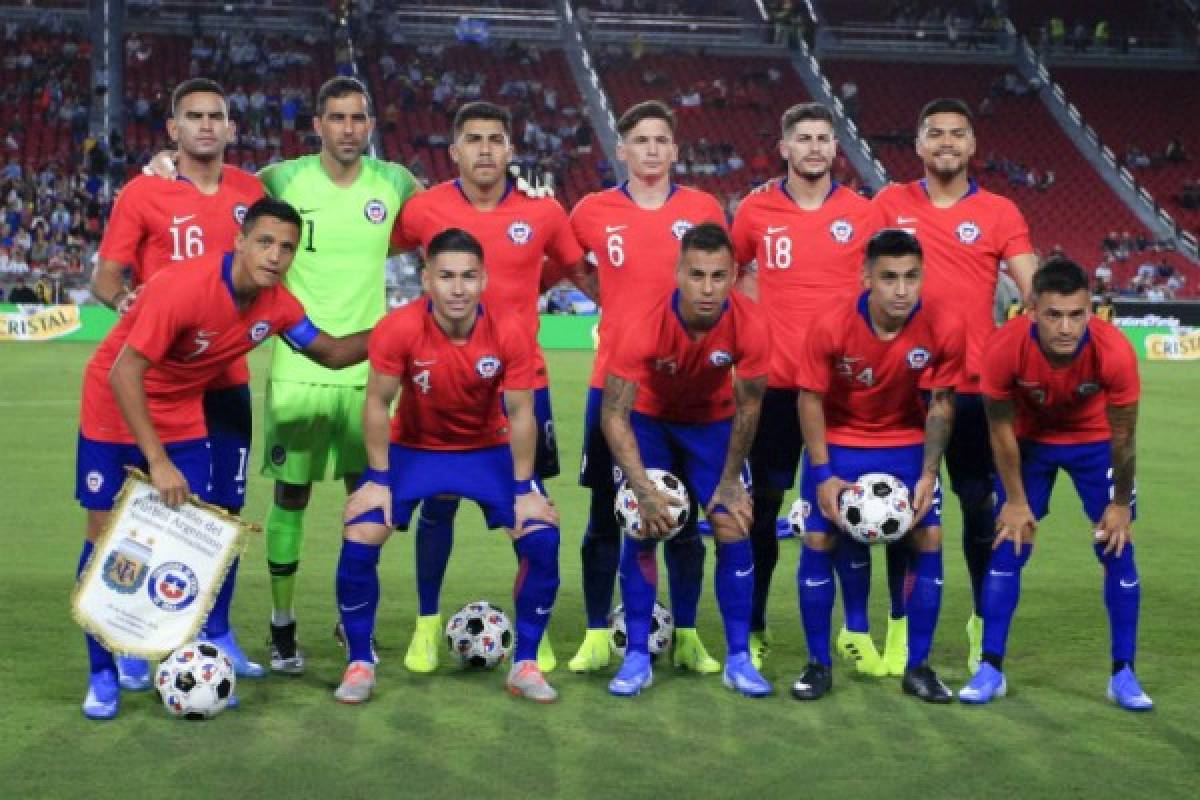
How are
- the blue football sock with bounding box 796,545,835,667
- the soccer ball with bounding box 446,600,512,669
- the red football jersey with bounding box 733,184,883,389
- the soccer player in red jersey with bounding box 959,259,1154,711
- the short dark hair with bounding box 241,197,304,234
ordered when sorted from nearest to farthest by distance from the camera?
the short dark hair with bounding box 241,197,304,234
the soccer player in red jersey with bounding box 959,259,1154,711
the blue football sock with bounding box 796,545,835,667
the soccer ball with bounding box 446,600,512,669
the red football jersey with bounding box 733,184,883,389

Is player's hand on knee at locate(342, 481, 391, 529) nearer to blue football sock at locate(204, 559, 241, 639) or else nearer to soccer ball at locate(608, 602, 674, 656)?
blue football sock at locate(204, 559, 241, 639)

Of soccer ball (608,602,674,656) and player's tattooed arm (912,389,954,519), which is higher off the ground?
player's tattooed arm (912,389,954,519)

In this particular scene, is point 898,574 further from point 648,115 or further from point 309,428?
point 309,428

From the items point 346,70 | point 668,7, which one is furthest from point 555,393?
point 668,7

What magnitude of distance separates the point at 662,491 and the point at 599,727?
3.33ft

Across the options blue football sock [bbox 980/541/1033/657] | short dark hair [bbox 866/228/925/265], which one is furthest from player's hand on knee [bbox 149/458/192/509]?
blue football sock [bbox 980/541/1033/657]

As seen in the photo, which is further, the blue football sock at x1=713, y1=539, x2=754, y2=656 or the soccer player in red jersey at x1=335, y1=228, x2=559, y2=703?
the blue football sock at x1=713, y1=539, x2=754, y2=656

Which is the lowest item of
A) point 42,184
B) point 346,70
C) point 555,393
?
point 555,393

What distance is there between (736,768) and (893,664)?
5.50 feet

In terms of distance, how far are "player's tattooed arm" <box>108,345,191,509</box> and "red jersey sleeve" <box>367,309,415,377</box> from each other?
2.86 feet

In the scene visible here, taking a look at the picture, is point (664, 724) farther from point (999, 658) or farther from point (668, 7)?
point (668, 7)

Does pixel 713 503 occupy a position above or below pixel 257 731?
above

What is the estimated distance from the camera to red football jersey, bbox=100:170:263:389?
6941 millimetres

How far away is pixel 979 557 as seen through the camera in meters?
7.32
